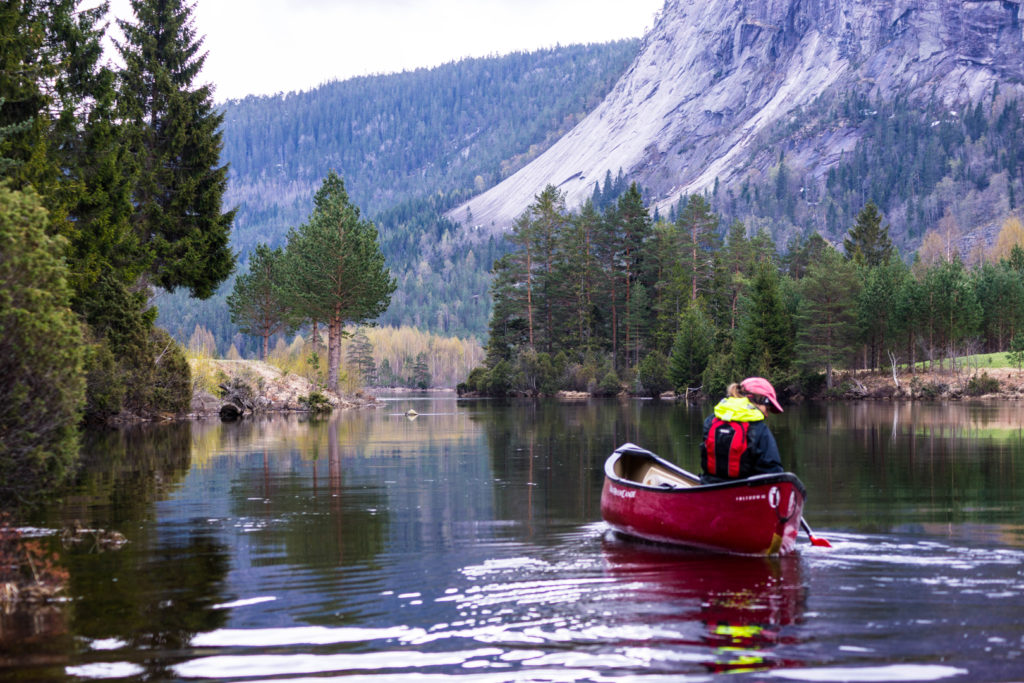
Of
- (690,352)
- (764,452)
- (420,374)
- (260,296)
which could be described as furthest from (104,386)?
(420,374)

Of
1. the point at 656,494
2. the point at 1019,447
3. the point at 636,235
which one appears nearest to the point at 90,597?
the point at 656,494

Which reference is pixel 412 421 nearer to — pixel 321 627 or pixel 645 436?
pixel 645 436

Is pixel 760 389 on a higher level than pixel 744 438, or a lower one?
higher

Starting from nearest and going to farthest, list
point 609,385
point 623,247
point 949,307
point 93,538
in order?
1. point 93,538
2. point 949,307
3. point 609,385
4. point 623,247

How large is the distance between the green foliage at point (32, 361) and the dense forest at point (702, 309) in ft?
236

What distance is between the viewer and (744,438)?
13.7 meters

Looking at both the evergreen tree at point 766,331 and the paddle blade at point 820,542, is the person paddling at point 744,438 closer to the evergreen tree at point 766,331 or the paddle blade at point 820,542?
the paddle blade at point 820,542

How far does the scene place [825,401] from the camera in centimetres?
8131

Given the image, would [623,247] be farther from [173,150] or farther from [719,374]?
[173,150]

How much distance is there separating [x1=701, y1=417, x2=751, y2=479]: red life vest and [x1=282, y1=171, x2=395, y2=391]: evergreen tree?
58251 mm

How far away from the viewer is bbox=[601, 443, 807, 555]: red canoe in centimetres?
1262

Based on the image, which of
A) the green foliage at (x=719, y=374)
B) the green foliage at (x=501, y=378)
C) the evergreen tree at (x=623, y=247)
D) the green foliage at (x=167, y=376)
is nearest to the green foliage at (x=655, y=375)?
the green foliage at (x=719, y=374)

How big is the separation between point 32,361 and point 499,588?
7413mm

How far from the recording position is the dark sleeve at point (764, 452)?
1359 cm
